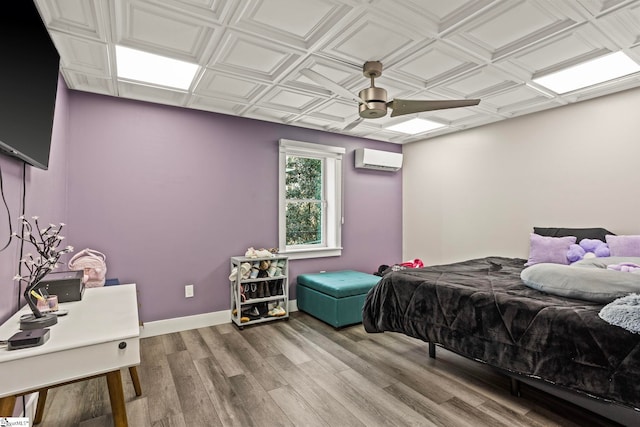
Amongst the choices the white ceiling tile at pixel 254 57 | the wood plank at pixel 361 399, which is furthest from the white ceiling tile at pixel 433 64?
the wood plank at pixel 361 399

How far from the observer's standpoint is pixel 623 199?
10.3 ft

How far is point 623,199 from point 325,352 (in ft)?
10.5

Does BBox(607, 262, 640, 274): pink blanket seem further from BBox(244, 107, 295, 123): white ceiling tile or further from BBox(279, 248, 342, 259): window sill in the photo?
BBox(244, 107, 295, 123): white ceiling tile

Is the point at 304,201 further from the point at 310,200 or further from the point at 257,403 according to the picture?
the point at 257,403

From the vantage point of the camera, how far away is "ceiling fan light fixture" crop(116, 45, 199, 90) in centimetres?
248

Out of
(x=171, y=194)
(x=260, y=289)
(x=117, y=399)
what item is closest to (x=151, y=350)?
(x=260, y=289)

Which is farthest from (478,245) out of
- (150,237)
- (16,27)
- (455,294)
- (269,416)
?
(16,27)

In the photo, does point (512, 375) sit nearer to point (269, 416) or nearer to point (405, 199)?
point (269, 416)

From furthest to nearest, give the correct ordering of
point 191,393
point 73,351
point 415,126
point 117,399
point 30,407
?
point 415,126 → point 191,393 → point 30,407 → point 117,399 → point 73,351

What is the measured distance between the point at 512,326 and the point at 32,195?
3.06 m

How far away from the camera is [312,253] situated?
4.43 metres

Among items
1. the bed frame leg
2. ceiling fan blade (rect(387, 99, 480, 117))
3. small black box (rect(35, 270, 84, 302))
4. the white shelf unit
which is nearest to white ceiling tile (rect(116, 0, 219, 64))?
ceiling fan blade (rect(387, 99, 480, 117))

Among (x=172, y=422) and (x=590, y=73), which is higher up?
(x=590, y=73)

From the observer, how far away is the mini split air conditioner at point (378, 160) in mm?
4760
